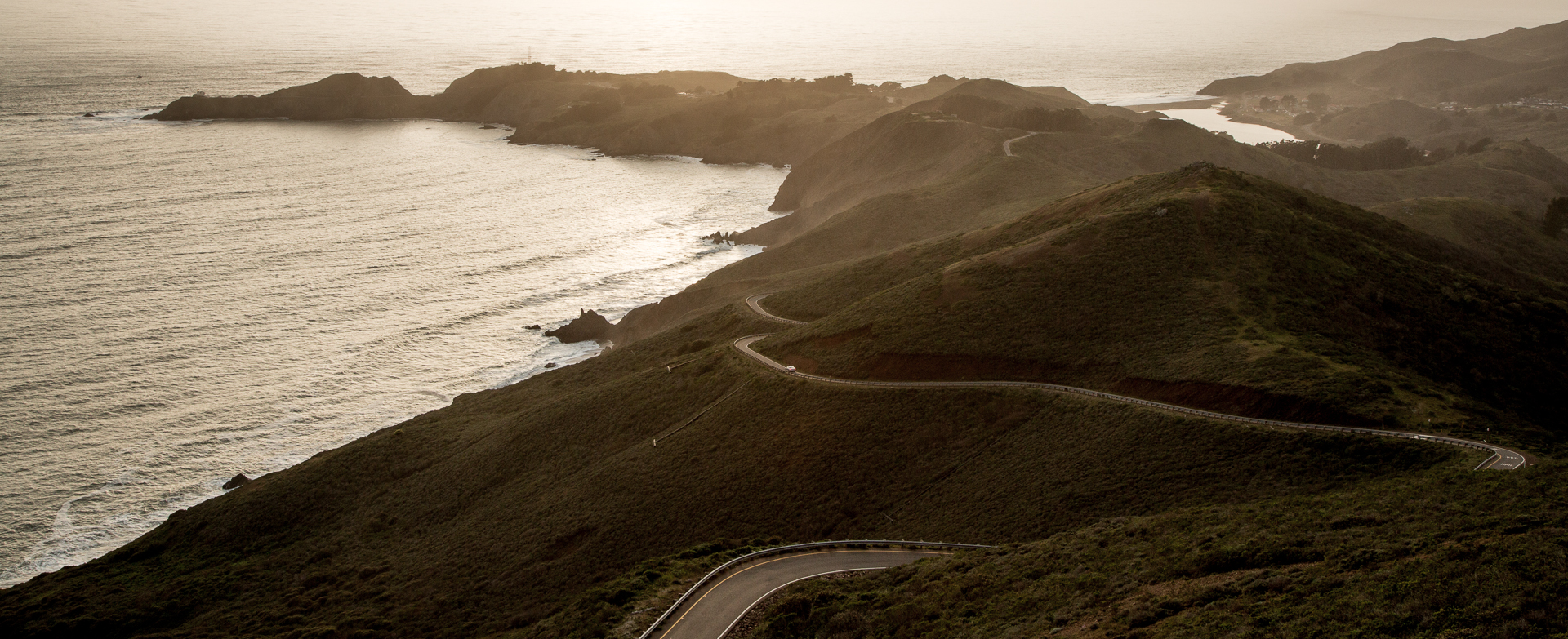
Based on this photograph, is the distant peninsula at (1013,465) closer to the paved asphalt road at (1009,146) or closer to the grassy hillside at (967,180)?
the grassy hillside at (967,180)

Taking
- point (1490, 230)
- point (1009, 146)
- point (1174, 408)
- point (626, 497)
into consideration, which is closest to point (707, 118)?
point (1009, 146)

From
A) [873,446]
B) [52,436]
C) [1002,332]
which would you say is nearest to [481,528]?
[873,446]

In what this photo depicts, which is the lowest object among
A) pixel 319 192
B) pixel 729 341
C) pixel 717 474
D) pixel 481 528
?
pixel 481 528

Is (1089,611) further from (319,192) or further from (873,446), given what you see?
(319,192)

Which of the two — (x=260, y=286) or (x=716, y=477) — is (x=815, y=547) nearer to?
(x=716, y=477)

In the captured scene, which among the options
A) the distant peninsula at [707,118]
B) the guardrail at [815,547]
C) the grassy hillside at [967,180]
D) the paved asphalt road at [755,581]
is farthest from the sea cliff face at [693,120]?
the paved asphalt road at [755,581]

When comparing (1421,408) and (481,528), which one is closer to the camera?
(1421,408)
